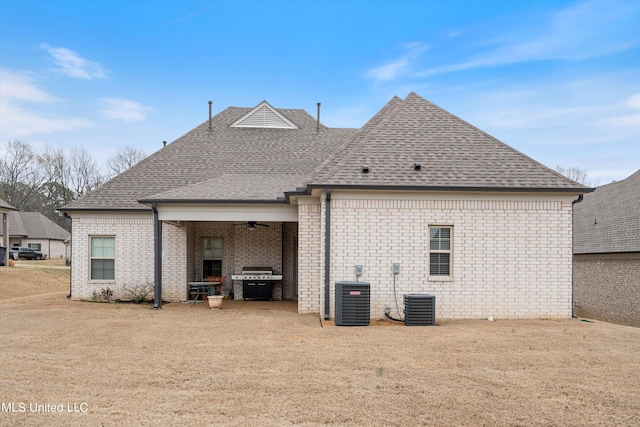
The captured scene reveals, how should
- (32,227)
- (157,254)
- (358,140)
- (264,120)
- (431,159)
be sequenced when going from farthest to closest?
1. (32,227)
2. (264,120)
3. (157,254)
4. (358,140)
5. (431,159)

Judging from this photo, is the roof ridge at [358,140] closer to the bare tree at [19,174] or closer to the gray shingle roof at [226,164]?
the gray shingle roof at [226,164]

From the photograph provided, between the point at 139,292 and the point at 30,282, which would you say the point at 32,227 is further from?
the point at 139,292

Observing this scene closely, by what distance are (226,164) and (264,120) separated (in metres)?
3.24

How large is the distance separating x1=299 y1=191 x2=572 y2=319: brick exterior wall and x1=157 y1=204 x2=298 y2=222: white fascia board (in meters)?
2.36

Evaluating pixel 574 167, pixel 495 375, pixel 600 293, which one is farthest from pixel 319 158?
pixel 574 167

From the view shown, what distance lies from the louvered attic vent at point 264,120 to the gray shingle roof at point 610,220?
15.6 m

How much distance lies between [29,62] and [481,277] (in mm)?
23124

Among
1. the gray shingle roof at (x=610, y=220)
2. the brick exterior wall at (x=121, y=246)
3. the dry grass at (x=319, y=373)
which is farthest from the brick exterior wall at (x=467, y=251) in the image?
the gray shingle roof at (x=610, y=220)

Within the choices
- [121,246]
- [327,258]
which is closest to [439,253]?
[327,258]

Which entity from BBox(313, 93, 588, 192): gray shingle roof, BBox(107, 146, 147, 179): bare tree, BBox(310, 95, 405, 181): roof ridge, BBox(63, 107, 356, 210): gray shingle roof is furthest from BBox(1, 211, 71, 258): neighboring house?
BBox(313, 93, 588, 192): gray shingle roof

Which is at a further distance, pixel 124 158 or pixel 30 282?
pixel 124 158

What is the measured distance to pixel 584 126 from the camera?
33562mm

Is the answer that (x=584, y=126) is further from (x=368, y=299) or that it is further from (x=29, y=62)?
(x=29, y=62)

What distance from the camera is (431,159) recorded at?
12.2 metres
